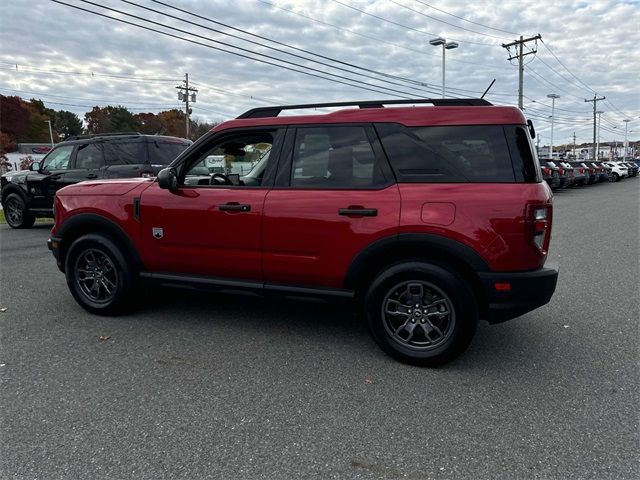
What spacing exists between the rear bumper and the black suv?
7509mm

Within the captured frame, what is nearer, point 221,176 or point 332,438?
point 332,438

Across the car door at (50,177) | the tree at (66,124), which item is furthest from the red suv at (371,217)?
the tree at (66,124)

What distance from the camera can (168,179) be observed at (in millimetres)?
4148

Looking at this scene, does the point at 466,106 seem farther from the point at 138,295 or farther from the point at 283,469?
the point at 138,295

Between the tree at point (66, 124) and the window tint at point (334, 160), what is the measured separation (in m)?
110

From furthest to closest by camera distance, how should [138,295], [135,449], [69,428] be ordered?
[138,295] < [69,428] < [135,449]

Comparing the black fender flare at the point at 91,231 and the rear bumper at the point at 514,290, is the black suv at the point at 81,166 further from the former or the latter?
the rear bumper at the point at 514,290

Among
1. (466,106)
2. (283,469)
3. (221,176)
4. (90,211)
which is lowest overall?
(283,469)

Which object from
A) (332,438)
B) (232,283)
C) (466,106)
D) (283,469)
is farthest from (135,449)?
(466,106)

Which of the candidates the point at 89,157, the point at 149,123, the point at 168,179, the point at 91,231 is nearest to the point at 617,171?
the point at 89,157

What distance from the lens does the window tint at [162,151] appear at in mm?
9492

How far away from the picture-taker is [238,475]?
91.4 inches

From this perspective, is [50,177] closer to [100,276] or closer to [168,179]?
[100,276]

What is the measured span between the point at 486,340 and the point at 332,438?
201 cm
